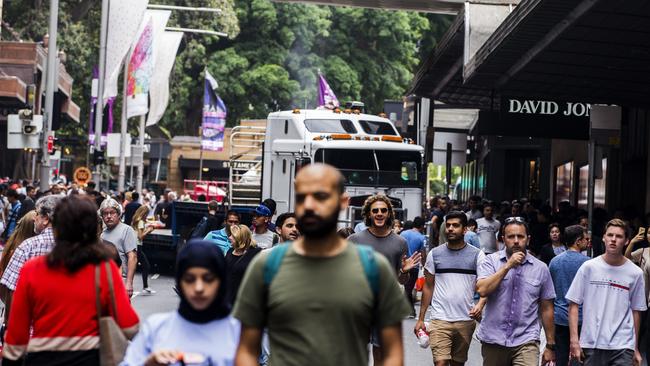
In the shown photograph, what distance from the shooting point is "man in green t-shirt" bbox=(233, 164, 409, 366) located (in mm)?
5805

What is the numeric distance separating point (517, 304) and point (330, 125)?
18.2 meters

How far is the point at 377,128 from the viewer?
29.4 meters

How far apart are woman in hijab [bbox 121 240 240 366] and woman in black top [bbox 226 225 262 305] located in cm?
574

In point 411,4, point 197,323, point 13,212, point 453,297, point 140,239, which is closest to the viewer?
point 197,323

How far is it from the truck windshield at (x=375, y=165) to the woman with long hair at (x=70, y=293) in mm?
19561

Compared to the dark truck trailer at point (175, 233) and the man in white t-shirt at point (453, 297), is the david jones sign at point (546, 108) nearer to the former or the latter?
the dark truck trailer at point (175, 233)

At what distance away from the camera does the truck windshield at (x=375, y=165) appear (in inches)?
1060

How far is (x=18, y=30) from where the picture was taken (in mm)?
50594

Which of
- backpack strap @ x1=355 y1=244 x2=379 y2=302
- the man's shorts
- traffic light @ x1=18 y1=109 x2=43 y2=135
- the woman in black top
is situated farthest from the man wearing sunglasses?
traffic light @ x1=18 y1=109 x2=43 y2=135

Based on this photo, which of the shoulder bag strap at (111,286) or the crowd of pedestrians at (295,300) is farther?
the shoulder bag strap at (111,286)

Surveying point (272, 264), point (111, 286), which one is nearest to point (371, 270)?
point (272, 264)

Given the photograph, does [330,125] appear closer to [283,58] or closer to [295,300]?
[295,300]

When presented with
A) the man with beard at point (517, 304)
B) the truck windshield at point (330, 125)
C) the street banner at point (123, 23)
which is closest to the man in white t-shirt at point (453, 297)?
the man with beard at point (517, 304)

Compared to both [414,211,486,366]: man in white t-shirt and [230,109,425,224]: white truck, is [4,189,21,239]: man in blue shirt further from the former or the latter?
[414,211,486,366]: man in white t-shirt
